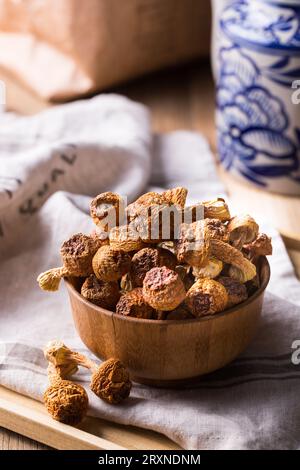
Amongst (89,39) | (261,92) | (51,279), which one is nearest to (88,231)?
(51,279)

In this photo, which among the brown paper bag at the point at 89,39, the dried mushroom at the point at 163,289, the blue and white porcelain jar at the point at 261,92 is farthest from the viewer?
the brown paper bag at the point at 89,39

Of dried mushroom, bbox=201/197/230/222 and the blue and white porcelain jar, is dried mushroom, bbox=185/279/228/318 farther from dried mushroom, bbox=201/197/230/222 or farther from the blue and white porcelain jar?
the blue and white porcelain jar

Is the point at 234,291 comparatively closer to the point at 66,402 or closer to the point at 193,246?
the point at 193,246

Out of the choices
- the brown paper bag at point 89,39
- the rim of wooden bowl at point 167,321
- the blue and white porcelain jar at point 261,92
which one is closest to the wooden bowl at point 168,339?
the rim of wooden bowl at point 167,321

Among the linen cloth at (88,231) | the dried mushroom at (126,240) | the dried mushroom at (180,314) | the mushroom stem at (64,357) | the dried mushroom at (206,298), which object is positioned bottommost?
the linen cloth at (88,231)

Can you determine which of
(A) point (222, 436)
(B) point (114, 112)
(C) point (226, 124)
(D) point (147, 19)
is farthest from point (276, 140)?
(A) point (222, 436)

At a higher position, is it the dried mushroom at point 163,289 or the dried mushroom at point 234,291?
the dried mushroom at point 163,289

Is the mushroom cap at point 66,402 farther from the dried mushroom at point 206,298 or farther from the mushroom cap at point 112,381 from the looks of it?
the dried mushroom at point 206,298
